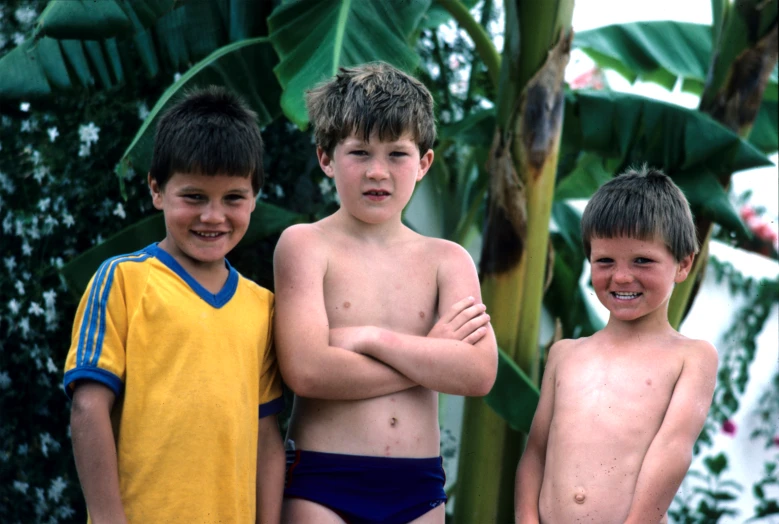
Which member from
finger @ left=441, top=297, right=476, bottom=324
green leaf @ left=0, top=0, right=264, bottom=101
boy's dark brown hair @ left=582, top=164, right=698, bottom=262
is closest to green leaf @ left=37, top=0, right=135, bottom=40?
green leaf @ left=0, top=0, right=264, bottom=101

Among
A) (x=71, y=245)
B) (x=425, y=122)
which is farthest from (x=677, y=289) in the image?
(x=71, y=245)

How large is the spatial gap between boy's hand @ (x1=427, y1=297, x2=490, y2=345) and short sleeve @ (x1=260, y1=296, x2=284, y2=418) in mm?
388

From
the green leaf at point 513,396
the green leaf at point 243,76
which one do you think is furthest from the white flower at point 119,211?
the green leaf at point 513,396

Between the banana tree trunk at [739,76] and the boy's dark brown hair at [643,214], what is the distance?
73.7 inches

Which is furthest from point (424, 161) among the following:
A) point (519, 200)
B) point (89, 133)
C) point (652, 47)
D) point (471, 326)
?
point (652, 47)

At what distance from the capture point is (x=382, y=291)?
2.23 metres

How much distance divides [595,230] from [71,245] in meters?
2.68

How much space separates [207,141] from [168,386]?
56cm

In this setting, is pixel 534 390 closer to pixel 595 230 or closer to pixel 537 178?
pixel 537 178

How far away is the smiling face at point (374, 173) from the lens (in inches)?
85.4

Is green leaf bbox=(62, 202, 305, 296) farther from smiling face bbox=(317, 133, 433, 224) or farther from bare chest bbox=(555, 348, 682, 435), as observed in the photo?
bare chest bbox=(555, 348, 682, 435)

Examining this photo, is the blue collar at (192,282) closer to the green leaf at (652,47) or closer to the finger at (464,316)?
the finger at (464,316)

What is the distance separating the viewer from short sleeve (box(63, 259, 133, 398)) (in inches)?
73.2

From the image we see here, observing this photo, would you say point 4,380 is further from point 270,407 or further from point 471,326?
point 471,326
